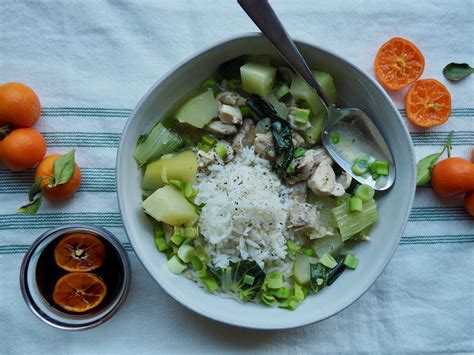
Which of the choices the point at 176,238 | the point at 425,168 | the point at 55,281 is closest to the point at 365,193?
the point at 425,168

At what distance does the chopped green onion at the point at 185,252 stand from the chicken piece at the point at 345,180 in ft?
2.28

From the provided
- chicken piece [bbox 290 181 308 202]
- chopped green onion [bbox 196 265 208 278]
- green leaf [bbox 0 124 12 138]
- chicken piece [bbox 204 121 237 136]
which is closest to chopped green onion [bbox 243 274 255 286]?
chopped green onion [bbox 196 265 208 278]

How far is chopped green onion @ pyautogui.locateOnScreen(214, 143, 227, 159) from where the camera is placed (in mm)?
2391

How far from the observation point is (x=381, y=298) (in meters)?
2.55

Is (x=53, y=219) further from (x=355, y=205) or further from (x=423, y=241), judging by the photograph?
(x=423, y=241)

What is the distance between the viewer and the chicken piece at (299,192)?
8.02 feet

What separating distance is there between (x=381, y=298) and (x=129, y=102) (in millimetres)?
1448

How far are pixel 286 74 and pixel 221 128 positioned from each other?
364mm

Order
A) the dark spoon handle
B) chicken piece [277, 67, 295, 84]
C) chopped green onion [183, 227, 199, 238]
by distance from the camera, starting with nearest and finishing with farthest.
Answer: the dark spoon handle, chopped green onion [183, 227, 199, 238], chicken piece [277, 67, 295, 84]

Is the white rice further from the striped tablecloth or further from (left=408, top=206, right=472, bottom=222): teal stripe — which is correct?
(left=408, top=206, right=472, bottom=222): teal stripe

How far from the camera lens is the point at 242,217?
2.30 metres

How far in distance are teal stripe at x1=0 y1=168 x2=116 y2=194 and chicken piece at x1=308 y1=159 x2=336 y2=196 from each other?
89 centimetres

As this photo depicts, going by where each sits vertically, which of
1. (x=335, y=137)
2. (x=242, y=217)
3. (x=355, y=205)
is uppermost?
(x=335, y=137)

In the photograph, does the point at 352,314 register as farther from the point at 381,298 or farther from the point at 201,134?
the point at 201,134
